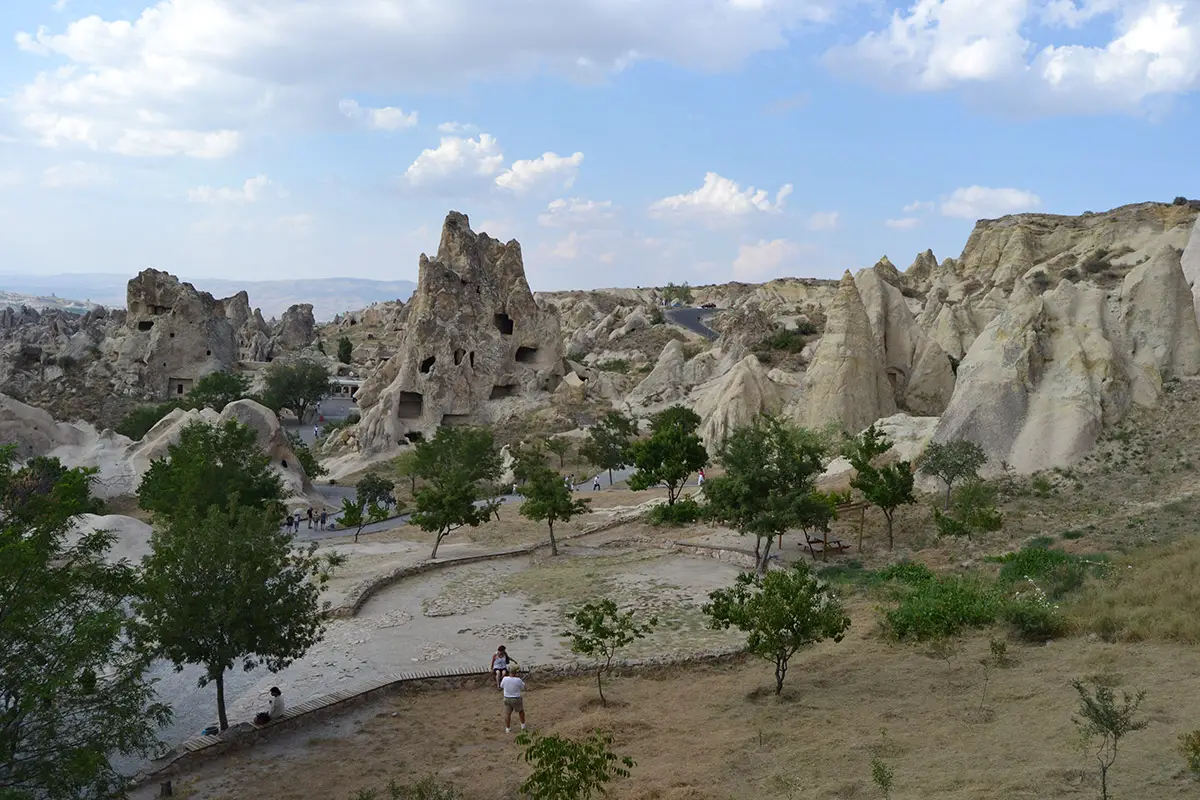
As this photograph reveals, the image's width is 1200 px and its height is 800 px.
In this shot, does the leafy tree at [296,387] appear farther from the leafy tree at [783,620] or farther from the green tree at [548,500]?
the leafy tree at [783,620]

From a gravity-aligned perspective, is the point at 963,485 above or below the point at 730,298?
below

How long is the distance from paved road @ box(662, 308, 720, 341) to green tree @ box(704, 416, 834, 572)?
60616mm

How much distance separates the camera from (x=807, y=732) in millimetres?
10461

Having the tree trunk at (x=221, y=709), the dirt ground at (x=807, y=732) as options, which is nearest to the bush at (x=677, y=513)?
Answer: the dirt ground at (x=807, y=732)

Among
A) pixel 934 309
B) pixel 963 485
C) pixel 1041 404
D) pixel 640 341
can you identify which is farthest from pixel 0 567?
pixel 640 341

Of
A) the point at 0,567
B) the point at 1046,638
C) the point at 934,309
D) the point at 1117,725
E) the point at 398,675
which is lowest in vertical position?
the point at 398,675

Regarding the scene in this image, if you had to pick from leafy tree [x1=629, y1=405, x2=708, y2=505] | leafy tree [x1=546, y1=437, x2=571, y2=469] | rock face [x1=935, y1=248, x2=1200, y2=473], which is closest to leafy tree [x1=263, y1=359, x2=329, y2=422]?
leafy tree [x1=546, y1=437, x2=571, y2=469]

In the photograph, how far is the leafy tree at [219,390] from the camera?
51431 mm

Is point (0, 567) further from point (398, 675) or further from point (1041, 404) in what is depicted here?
point (1041, 404)

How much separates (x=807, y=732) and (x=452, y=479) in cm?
1455

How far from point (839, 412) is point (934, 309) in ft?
76.1

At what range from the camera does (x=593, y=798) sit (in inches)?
356

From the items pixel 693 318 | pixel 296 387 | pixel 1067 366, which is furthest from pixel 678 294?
pixel 1067 366

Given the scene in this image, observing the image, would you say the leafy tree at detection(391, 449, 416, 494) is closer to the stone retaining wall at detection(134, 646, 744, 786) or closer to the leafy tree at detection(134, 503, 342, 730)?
the stone retaining wall at detection(134, 646, 744, 786)
